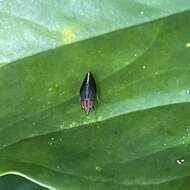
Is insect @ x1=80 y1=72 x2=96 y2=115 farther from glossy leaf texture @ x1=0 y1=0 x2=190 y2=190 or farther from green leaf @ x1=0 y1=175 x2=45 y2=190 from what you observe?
green leaf @ x1=0 y1=175 x2=45 y2=190

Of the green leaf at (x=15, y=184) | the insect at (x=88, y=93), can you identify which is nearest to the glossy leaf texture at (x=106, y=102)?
the insect at (x=88, y=93)

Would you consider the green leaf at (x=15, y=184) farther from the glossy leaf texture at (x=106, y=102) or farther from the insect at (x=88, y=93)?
the insect at (x=88, y=93)

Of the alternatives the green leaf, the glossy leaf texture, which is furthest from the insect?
the green leaf

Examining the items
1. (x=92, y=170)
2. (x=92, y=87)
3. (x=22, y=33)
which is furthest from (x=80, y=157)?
(x=22, y=33)

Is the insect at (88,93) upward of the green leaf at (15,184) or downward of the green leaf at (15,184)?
upward

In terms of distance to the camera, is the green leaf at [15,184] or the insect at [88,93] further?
the green leaf at [15,184]

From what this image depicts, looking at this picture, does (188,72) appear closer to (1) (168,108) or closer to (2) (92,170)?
(1) (168,108)
